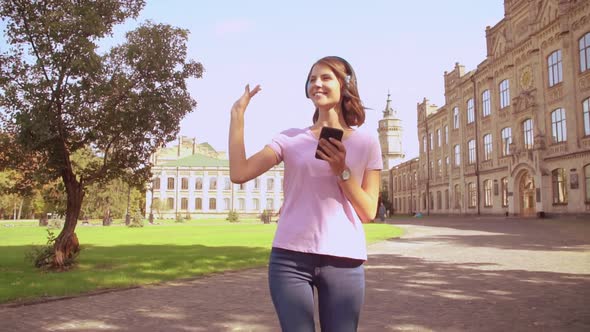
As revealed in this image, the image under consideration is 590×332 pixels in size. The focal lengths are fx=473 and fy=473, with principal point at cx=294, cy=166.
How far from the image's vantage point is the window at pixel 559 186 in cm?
3497

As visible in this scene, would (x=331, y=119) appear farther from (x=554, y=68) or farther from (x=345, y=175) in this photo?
(x=554, y=68)

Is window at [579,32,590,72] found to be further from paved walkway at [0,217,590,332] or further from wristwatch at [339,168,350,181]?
wristwatch at [339,168,350,181]

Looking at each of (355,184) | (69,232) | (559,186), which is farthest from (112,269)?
(559,186)

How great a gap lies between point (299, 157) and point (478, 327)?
180 inches

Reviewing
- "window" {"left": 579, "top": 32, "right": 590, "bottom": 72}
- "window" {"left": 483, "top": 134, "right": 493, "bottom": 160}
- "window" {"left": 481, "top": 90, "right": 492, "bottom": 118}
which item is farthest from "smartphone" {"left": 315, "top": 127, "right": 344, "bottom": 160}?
"window" {"left": 481, "top": 90, "right": 492, "bottom": 118}

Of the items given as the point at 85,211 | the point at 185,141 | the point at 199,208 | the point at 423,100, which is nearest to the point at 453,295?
the point at 85,211

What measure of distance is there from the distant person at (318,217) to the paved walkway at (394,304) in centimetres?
384

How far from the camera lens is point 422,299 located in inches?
301

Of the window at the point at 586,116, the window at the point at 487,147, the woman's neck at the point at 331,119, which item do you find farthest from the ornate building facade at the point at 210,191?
the woman's neck at the point at 331,119

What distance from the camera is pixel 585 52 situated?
3316 centimetres

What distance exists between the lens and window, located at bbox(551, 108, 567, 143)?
35.6 m

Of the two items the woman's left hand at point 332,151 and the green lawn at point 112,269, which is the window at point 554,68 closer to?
the green lawn at point 112,269

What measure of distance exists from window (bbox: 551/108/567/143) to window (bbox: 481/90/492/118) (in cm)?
1083

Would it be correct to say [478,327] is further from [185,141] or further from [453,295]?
[185,141]
